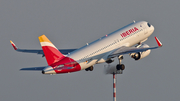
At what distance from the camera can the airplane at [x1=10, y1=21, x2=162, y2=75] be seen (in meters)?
73.6

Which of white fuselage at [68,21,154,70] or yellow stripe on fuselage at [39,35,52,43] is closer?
yellow stripe on fuselage at [39,35,52,43]

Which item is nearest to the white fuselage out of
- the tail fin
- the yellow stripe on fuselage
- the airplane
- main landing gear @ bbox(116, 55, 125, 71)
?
the airplane

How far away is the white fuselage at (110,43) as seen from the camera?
77725 mm

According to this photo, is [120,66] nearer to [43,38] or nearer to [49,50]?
[49,50]

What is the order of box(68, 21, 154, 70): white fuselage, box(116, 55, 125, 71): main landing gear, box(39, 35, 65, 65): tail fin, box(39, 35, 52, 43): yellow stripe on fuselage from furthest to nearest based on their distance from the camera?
box(116, 55, 125, 71): main landing gear, box(68, 21, 154, 70): white fuselage, box(39, 35, 65, 65): tail fin, box(39, 35, 52, 43): yellow stripe on fuselage

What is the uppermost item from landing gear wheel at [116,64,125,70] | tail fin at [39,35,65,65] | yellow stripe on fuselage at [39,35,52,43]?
landing gear wheel at [116,64,125,70]

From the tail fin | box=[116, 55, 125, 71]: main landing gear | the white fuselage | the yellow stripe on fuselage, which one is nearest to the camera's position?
the yellow stripe on fuselage

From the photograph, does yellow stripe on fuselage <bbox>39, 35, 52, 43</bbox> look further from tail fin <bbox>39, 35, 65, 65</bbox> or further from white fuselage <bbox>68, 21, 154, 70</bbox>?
white fuselage <bbox>68, 21, 154, 70</bbox>

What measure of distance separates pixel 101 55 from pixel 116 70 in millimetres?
10957

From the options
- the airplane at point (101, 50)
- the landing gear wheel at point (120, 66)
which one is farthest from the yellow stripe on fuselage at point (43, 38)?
the landing gear wheel at point (120, 66)

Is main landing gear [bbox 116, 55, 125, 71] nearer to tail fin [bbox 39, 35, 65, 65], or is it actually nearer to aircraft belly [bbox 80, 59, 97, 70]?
aircraft belly [bbox 80, 59, 97, 70]

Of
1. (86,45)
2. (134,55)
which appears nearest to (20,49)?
(86,45)

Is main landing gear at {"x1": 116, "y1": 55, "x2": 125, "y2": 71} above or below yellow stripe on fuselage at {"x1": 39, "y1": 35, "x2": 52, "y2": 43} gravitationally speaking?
above

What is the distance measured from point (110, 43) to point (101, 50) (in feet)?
9.51
